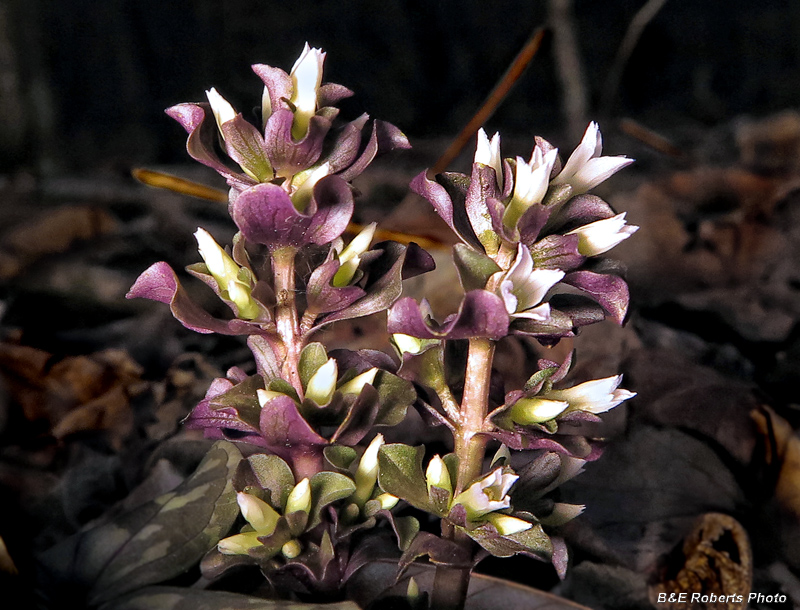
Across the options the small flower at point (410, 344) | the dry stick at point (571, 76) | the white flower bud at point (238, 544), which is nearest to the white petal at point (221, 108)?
the small flower at point (410, 344)

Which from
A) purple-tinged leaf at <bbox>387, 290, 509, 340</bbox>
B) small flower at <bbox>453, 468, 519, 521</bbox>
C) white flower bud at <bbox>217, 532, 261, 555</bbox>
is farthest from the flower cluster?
white flower bud at <bbox>217, 532, 261, 555</bbox>

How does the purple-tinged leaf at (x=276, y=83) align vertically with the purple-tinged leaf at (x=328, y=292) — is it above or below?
above

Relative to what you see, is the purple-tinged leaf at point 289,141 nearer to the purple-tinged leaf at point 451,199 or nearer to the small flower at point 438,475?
the purple-tinged leaf at point 451,199

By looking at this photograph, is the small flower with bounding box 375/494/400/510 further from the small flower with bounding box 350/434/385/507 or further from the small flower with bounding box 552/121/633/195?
the small flower with bounding box 552/121/633/195

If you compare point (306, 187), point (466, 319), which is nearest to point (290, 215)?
point (306, 187)

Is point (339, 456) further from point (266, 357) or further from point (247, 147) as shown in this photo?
point (247, 147)

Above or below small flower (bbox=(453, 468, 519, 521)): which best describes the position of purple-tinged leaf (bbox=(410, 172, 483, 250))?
above
